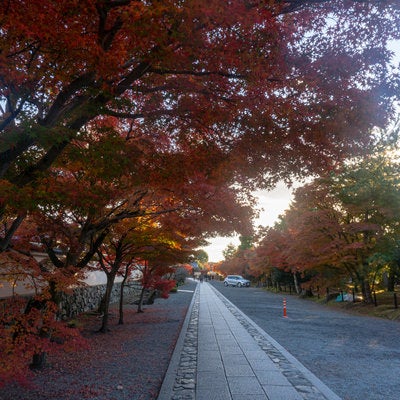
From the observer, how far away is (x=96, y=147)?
5367 millimetres

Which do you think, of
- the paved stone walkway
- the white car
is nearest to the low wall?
the paved stone walkway

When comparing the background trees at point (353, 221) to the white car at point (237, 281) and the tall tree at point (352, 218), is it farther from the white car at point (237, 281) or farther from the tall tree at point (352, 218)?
the white car at point (237, 281)

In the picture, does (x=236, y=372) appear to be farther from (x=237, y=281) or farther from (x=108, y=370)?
(x=237, y=281)

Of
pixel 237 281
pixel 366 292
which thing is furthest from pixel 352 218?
pixel 237 281

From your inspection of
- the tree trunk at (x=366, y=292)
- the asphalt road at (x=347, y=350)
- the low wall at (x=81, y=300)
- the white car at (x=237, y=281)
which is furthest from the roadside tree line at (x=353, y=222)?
the white car at (x=237, y=281)

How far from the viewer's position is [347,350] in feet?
34.1

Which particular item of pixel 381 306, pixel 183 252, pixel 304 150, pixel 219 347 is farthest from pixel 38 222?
pixel 381 306

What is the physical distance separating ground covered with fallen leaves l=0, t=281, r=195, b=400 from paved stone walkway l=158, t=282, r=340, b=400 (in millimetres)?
504

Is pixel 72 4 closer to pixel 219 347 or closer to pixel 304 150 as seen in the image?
pixel 304 150

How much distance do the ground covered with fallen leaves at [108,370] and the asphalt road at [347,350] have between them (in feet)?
11.6

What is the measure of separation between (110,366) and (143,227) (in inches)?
225

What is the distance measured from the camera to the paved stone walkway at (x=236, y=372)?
20.1 ft

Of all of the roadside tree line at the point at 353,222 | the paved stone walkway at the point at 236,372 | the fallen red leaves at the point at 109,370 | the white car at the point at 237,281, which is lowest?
the white car at the point at 237,281

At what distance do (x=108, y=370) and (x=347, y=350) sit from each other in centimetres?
661
